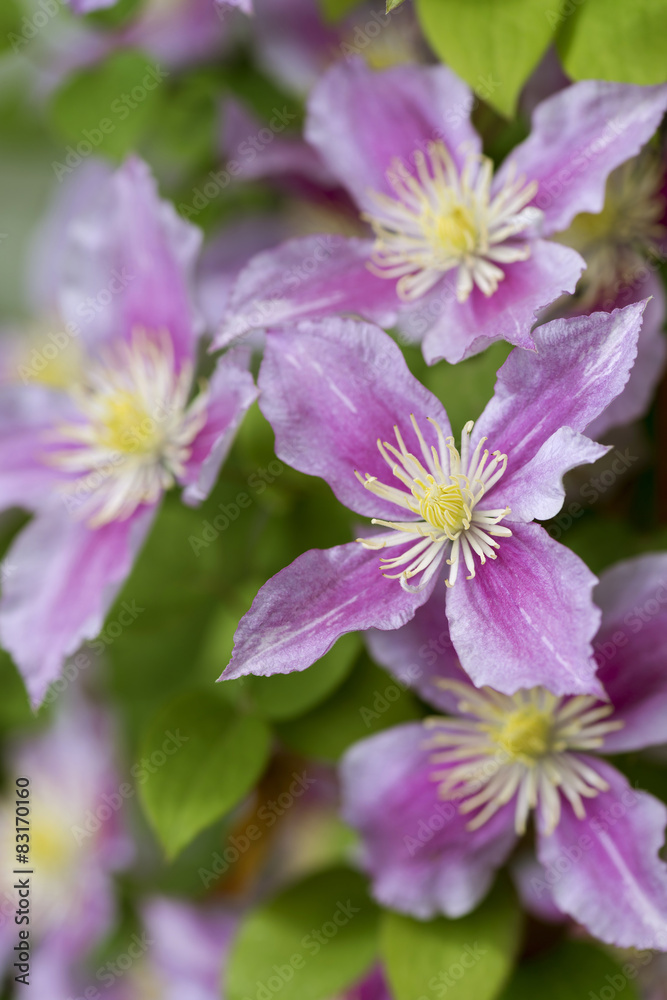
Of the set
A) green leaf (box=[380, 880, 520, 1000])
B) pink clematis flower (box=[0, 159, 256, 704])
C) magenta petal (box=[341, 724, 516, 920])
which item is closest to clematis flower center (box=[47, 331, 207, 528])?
pink clematis flower (box=[0, 159, 256, 704])

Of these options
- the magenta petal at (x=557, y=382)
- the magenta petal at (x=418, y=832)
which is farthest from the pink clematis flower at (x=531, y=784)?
the magenta petal at (x=557, y=382)

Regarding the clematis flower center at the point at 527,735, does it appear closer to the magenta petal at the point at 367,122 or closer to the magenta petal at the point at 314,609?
the magenta petal at the point at 314,609

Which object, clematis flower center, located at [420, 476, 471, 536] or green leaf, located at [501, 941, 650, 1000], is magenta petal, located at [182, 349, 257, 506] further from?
green leaf, located at [501, 941, 650, 1000]

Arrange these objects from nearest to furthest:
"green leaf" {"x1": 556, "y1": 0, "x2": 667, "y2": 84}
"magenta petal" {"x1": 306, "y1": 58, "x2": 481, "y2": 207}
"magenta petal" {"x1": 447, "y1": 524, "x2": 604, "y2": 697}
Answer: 1. "magenta petal" {"x1": 447, "y1": 524, "x2": 604, "y2": 697}
2. "green leaf" {"x1": 556, "y1": 0, "x2": 667, "y2": 84}
3. "magenta petal" {"x1": 306, "y1": 58, "x2": 481, "y2": 207}

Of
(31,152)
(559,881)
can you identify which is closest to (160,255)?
(559,881)

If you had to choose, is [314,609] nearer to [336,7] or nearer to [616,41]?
[616,41]

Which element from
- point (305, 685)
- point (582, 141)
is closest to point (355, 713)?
point (305, 685)
